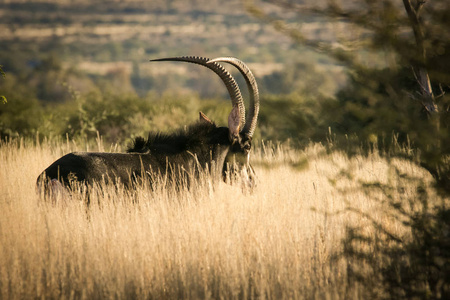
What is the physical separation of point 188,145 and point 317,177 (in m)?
1.75

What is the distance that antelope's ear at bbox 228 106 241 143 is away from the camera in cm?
690

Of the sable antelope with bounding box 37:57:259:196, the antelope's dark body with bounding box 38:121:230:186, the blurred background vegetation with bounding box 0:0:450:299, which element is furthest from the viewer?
the sable antelope with bounding box 37:57:259:196

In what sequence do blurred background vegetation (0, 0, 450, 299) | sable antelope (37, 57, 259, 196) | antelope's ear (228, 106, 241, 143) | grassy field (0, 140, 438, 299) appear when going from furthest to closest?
antelope's ear (228, 106, 241, 143) → sable antelope (37, 57, 259, 196) → grassy field (0, 140, 438, 299) → blurred background vegetation (0, 0, 450, 299)

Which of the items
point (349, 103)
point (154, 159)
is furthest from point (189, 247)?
point (154, 159)

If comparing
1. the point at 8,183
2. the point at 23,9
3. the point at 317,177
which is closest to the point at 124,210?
the point at 8,183

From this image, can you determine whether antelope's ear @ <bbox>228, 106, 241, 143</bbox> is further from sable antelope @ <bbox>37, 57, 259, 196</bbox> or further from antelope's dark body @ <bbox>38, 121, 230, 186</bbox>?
antelope's dark body @ <bbox>38, 121, 230, 186</bbox>

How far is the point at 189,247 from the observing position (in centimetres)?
450

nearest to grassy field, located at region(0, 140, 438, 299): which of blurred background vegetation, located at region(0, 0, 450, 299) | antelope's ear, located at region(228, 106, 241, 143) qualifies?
blurred background vegetation, located at region(0, 0, 450, 299)

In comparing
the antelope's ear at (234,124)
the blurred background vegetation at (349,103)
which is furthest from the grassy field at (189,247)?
the antelope's ear at (234,124)

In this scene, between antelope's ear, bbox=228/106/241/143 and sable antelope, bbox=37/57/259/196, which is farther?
antelope's ear, bbox=228/106/241/143

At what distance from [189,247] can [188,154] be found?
2.59m

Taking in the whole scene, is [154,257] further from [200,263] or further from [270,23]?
[270,23]

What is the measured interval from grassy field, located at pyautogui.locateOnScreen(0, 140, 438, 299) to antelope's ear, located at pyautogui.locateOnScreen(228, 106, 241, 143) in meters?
1.49

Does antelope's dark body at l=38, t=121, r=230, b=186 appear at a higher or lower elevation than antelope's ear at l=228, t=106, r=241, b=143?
lower
